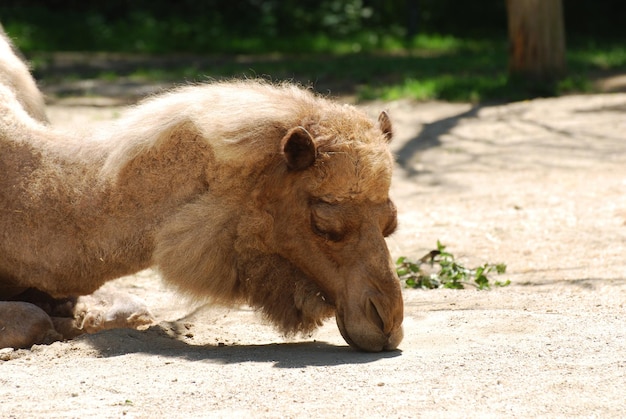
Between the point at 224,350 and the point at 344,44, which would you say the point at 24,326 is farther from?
the point at 344,44

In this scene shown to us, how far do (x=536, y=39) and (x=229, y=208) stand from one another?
31.7 feet

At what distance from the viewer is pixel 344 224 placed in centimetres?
436

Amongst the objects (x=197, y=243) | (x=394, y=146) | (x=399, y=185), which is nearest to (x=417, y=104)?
(x=394, y=146)

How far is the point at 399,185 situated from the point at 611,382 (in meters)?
5.47

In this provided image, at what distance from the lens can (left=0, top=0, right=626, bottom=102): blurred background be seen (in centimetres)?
1338

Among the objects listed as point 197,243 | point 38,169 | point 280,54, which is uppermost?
point 38,169

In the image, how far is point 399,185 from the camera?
9102 millimetres

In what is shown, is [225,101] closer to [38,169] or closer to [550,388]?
[38,169]

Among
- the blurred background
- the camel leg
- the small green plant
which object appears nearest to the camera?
the camel leg

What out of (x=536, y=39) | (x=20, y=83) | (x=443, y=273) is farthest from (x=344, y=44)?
(x=20, y=83)

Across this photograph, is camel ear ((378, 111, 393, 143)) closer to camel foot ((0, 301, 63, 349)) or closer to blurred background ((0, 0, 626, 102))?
camel foot ((0, 301, 63, 349))

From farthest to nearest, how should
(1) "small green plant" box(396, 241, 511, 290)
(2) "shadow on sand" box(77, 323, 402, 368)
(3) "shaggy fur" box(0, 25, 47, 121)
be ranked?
(1) "small green plant" box(396, 241, 511, 290) < (3) "shaggy fur" box(0, 25, 47, 121) < (2) "shadow on sand" box(77, 323, 402, 368)

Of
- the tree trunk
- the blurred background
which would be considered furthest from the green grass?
the tree trunk

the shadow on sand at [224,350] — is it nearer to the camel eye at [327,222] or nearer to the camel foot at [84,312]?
the camel foot at [84,312]
